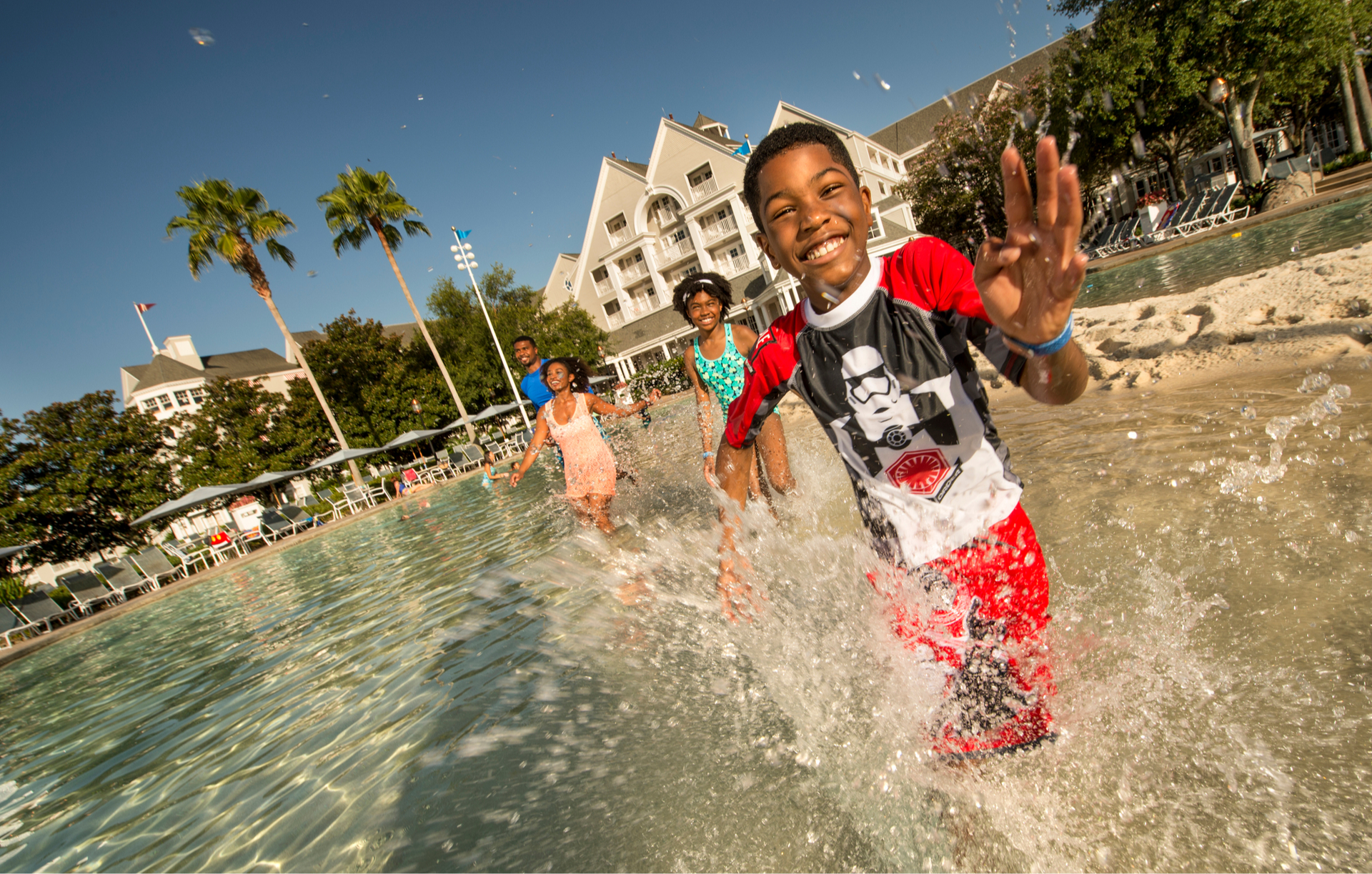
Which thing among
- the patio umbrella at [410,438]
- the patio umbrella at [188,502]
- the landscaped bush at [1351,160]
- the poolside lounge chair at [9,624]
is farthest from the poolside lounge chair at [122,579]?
the landscaped bush at [1351,160]

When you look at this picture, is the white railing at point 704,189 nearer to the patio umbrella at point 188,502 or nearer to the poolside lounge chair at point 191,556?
the patio umbrella at point 188,502

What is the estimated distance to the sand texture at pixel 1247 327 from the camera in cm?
496

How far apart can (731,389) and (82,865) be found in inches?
183

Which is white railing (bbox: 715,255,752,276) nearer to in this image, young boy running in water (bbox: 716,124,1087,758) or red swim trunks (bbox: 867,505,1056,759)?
young boy running in water (bbox: 716,124,1087,758)

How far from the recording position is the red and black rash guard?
1772 millimetres

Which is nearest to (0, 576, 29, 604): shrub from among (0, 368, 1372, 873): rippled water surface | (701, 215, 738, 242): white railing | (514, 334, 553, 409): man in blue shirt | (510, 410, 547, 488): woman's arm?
(0, 368, 1372, 873): rippled water surface

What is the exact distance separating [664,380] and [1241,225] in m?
22.5

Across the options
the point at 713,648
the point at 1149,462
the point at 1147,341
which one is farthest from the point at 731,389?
the point at 1147,341

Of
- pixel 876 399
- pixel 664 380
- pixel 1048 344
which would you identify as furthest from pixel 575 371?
pixel 664 380

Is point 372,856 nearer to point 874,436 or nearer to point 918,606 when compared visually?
point 918,606

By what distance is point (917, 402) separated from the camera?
1798 mm

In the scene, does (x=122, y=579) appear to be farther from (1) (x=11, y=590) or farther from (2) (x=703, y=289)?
(2) (x=703, y=289)

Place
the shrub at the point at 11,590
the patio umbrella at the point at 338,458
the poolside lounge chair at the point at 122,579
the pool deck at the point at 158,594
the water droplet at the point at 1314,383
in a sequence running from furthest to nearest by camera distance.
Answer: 1. the patio umbrella at the point at 338,458
2. the shrub at the point at 11,590
3. the poolside lounge chair at the point at 122,579
4. the pool deck at the point at 158,594
5. the water droplet at the point at 1314,383

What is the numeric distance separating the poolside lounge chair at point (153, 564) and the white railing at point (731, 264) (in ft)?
100.0
